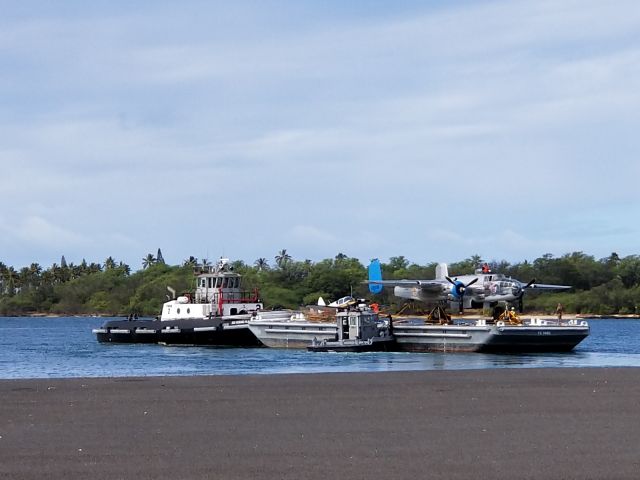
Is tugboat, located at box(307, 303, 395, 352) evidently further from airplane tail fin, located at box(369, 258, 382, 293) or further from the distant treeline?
the distant treeline

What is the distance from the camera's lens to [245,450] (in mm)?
16656

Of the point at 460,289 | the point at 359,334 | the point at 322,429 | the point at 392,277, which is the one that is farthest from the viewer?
the point at 392,277

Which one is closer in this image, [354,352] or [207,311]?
[354,352]

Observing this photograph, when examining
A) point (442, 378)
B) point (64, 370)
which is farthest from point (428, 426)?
point (64, 370)

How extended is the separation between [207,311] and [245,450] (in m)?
52.8

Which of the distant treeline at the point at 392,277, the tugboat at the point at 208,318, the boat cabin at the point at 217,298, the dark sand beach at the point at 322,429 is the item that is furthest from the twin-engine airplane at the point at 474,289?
the distant treeline at the point at 392,277

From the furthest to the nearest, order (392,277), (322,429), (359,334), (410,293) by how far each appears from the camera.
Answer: (392,277)
(410,293)
(359,334)
(322,429)

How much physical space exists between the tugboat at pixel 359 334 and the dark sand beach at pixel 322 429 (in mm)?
24064

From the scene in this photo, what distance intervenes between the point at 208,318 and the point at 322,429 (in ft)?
161

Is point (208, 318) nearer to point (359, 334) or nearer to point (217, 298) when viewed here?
point (217, 298)

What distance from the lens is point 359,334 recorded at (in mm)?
55406

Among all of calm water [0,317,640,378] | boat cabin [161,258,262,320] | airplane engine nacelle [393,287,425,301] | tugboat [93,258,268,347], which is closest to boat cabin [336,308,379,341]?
calm water [0,317,640,378]

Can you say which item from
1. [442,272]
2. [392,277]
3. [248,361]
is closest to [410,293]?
[442,272]

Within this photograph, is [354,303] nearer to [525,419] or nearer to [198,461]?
[525,419]
